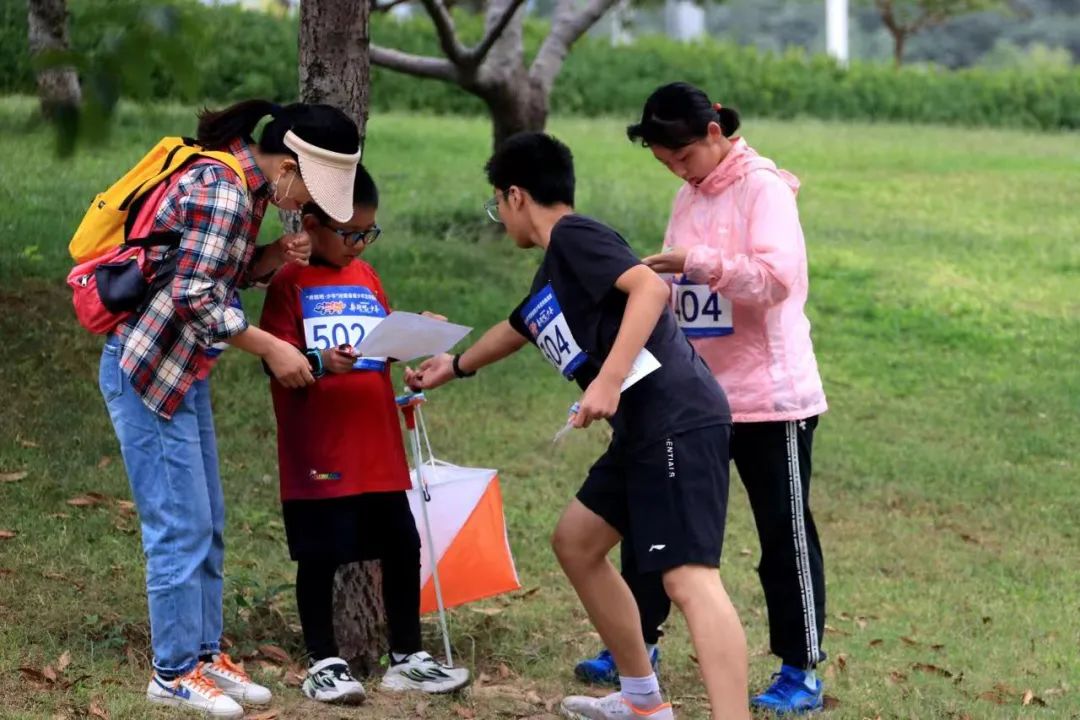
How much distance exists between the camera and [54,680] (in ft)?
14.5

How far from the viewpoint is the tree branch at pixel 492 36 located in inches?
344

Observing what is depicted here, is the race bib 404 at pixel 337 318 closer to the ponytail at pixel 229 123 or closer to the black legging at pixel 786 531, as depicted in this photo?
the ponytail at pixel 229 123

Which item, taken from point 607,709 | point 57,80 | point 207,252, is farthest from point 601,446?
point 57,80

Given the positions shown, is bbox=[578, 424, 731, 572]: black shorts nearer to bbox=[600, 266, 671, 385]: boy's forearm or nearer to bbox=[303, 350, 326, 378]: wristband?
bbox=[600, 266, 671, 385]: boy's forearm

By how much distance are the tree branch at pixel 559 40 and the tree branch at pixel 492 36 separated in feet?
4.63

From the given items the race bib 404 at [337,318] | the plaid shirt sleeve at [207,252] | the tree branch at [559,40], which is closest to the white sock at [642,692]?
the race bib 404 at [337,318]

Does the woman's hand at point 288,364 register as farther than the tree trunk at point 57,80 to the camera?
Yes

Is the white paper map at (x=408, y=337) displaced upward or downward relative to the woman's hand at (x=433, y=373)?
upward

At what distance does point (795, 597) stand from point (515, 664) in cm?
98

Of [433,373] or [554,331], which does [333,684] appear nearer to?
[433,373]

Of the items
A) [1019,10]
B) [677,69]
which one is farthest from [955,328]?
[1019,10]

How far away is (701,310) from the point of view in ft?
14.9

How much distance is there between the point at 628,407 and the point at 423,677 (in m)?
1.08

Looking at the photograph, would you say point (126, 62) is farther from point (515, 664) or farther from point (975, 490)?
point (975, 490)
